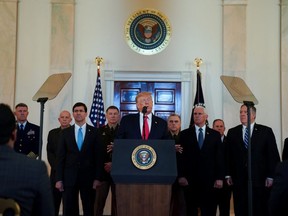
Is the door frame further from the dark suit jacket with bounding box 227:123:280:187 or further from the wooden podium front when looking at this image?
the wooden podium front

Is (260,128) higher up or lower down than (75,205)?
higher up

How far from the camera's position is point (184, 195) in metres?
5.58

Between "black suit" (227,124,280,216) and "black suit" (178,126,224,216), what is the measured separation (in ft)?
0.72

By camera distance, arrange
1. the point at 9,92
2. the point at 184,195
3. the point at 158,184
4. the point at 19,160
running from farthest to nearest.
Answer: the point at 9,92 → the point at 184,195 → the point at 158,184 → the point at 19,160

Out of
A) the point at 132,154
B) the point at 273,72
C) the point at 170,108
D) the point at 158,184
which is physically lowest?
the point at 158,184

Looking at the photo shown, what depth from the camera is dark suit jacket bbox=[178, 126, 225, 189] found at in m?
5.30

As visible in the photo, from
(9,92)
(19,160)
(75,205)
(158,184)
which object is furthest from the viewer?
(9,92)

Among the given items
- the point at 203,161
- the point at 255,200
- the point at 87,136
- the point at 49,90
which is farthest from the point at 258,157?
the point at 49,90

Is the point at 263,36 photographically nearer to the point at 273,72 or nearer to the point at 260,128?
the point at 273,72

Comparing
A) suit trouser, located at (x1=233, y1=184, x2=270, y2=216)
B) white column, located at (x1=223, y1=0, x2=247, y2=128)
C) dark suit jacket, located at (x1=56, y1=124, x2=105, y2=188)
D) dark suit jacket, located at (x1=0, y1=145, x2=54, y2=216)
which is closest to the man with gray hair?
dark suit jacket, located at (x1=0, y1=145, x2=54, y2=216)

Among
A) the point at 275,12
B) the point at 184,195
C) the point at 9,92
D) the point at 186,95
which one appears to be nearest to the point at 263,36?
the point at 275,12

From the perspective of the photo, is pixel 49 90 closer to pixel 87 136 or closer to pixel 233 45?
pixel 87 136

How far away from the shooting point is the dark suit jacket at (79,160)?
16.9ft

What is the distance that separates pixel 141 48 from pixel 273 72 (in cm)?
241
